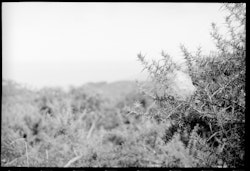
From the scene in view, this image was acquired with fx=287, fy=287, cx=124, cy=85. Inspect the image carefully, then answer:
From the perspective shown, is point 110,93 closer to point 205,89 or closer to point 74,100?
point 74,100

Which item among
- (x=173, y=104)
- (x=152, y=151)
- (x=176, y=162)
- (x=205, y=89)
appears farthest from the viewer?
(x=152, y=151)

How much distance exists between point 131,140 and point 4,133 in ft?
4.02

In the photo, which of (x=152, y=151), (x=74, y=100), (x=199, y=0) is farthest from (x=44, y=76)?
(x=199, y=0)

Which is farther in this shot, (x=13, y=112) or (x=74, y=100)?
(x=74, y=100)

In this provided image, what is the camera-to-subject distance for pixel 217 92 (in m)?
1.57

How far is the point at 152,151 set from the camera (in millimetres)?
2482

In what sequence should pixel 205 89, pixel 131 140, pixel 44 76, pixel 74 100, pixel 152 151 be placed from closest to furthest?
pixel 205 89
pixel 152 151
pixel 131 140
pixel 44 76
pixel 74 100

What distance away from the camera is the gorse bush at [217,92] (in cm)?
156

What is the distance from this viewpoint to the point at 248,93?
1596 millimetres

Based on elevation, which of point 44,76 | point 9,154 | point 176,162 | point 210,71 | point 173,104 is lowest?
point 176,162

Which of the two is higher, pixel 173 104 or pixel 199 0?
pixel 199 0

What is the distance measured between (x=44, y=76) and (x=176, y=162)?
2271 mm

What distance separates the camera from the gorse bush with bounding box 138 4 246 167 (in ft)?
5.13

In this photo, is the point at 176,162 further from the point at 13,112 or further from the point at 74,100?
the point at 74,100
